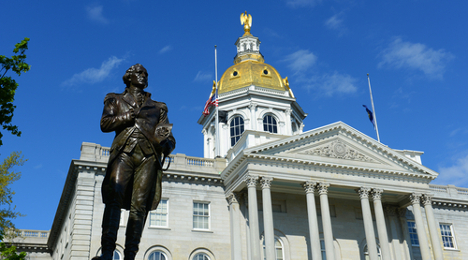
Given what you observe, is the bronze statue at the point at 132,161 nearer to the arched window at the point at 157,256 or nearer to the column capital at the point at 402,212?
the arched window at the point at 157,256

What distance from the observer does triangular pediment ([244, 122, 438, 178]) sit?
110 ft

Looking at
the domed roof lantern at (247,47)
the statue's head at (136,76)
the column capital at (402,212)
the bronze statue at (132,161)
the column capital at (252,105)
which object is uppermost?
the domed roof lantern at (247,47)

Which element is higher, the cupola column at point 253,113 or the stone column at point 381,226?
the cupola column at point 253,113

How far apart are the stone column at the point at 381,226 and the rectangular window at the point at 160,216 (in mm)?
13763

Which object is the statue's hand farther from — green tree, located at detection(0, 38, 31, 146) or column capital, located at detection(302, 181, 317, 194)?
column capital, located at detection(302, 181, 317, 194)

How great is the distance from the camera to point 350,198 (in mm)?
37156

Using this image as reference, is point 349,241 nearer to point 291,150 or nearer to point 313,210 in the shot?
point 313,210

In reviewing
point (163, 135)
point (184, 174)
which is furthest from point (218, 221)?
point (163, 135)

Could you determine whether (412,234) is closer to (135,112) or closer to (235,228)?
(235,228)

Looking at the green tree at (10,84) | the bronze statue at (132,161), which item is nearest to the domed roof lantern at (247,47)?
the green tree at (10,84)

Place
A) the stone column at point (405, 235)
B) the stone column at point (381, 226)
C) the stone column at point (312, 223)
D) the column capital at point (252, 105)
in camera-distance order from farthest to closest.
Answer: the column capital at point (252, 105), the stone column at point (405, 235), the stone column at point (381, 226), the stone column at point (312, 223)

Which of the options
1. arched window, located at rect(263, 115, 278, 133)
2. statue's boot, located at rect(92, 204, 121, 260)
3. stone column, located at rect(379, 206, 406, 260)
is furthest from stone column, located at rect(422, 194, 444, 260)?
statue's boot, located at rect(92, 204, 121, 260)

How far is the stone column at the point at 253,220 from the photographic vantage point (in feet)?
98.4

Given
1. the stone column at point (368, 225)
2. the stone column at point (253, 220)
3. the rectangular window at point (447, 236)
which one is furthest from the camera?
the rectangular window at point (447, 236)
